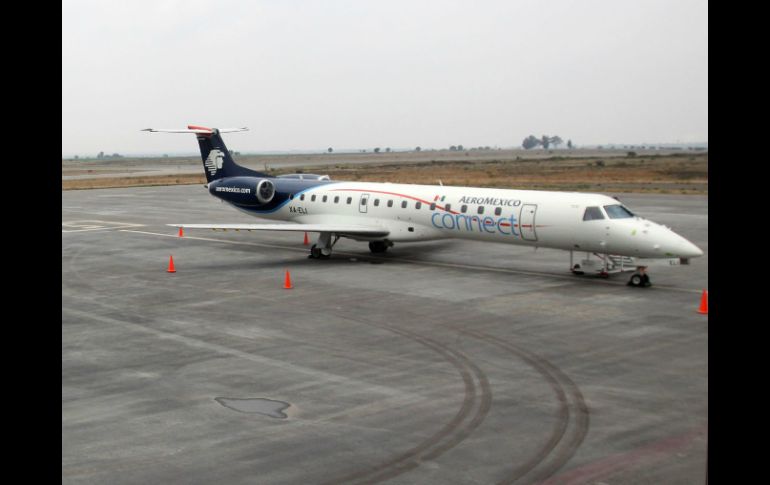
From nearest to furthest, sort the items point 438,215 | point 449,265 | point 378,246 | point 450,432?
point 450,432, point 438,215, point 449,265, point 378,246

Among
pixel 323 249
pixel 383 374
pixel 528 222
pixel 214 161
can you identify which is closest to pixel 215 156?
pixel 214 161

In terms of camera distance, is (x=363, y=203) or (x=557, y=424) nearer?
(x=557, y=424)

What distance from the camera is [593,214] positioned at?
22391 millimetres

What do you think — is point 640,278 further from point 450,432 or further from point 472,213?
point 450,432

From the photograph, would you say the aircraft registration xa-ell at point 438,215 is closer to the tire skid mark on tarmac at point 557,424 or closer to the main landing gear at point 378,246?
the main landing gear at point 378,246

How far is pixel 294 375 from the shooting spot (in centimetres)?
1367

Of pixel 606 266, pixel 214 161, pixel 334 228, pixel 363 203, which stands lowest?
pixel 606 266

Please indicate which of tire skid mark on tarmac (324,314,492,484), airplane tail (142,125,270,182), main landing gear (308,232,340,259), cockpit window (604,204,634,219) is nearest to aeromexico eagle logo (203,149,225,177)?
airplane tail (142,125,270,182)

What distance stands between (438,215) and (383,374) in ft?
41.8

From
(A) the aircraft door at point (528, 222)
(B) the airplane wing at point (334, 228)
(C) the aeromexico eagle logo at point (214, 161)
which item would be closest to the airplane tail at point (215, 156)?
(C) the aeromexico eagle logo at point (214, 161)

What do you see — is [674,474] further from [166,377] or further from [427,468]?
[166,377]
